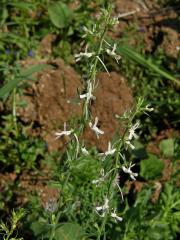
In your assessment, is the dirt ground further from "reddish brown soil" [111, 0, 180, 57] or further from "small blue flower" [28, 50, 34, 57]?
"reddish brown soil" [111, 0, 180, 57]

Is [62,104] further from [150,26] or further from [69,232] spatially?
[69,232]

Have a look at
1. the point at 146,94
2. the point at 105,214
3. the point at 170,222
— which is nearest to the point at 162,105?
the point at 146,94

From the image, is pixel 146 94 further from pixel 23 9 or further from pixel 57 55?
pixel 23 9

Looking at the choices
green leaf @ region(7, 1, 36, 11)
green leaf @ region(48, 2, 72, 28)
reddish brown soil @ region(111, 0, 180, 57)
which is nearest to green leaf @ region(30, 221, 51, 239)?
green leaf @ region(7, 1, 36, 11)

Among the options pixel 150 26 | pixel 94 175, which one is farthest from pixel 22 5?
pixel 94 175

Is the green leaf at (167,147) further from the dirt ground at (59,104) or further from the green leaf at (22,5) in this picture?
the green leaf at (22,5)

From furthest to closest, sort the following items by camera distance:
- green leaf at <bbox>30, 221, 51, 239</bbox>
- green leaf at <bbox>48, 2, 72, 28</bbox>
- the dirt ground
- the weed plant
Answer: green leaf at <bbox>48, 2, 72, 28</bbox> < the dirt ground < green leaf at <bbox>30, 221, 51, 239</bbox> < the weed plant
